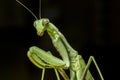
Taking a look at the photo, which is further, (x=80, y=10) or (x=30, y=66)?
(x=30, y=66)

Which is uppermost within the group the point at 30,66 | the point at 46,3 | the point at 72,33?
the point at 46,3

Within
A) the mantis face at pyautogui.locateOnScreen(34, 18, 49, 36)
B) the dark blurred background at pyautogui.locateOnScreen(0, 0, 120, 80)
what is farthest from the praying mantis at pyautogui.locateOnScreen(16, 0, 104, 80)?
the dark blurred background at pyautogui.locateOnScreen(0, 0, 120, 80)

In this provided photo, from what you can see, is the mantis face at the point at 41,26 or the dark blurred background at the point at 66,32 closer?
the mantis face at the point at 41,26

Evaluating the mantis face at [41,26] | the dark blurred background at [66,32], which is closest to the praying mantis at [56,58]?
the mantis face at [41,26]

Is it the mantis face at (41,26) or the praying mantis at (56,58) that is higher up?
the mantis face at (41,26)

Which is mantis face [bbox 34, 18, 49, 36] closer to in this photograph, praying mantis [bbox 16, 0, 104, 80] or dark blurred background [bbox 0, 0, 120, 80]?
praying mantis [bbox 16, 0, 104, 80]

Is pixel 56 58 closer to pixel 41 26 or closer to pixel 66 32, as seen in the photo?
pixel 41 26

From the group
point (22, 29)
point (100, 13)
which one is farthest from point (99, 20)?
point (22, 29)

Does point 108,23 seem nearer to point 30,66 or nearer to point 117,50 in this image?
point 117,50

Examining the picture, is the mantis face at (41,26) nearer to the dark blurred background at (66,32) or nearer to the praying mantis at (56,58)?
the praying mantis at (56,58)
